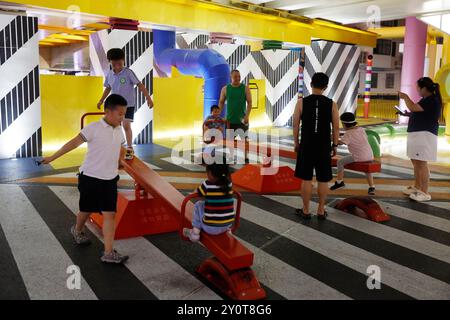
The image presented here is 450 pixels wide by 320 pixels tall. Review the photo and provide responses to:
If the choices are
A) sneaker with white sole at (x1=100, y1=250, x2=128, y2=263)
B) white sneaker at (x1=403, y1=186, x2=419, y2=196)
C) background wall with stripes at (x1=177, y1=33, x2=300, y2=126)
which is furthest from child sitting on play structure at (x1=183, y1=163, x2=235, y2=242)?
background wall with stripes at (x1=177, y1=33, x2=300, y2=126)

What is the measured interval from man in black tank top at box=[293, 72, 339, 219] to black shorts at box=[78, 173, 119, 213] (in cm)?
→ 219

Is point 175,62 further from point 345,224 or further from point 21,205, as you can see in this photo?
point 345,224

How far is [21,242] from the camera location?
4211 millimetres

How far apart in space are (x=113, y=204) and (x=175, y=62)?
8.38 metres

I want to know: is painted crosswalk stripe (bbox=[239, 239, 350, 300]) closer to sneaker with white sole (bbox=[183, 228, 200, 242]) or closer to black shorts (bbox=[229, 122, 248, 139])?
sneaker with white sole (bbox=[183, 228, 200, 242])

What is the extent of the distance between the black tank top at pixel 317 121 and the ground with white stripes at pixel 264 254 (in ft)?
2.98

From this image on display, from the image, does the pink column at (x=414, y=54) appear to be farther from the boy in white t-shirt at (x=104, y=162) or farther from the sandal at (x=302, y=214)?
the boy in white t-shirt at (x=104, y=162)

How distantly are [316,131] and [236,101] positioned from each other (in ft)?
8.60

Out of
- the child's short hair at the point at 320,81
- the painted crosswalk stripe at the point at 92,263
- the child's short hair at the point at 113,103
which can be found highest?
the child's short hair at the point at 320,81

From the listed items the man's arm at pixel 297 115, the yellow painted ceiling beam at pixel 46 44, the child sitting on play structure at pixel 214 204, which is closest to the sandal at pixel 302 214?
the man's arm at pixel 297 115

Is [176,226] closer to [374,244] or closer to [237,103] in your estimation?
[374,244]

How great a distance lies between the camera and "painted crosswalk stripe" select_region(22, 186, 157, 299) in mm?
3301

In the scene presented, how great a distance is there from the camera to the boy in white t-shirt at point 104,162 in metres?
3.64
